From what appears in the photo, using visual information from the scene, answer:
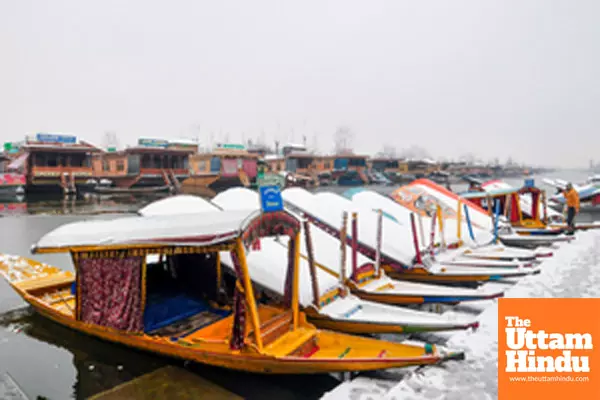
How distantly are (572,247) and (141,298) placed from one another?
573 inches

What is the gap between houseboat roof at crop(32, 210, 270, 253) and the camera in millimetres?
5253

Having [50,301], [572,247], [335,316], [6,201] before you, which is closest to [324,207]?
[335,316]

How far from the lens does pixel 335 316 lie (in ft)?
21.0

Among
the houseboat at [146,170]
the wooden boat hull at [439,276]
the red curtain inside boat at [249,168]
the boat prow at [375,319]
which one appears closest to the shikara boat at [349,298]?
→ the boat prow at [375,319]

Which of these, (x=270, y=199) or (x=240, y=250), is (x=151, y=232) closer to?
(x=240, y=250)

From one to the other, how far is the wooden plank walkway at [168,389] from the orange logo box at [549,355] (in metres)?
3.63

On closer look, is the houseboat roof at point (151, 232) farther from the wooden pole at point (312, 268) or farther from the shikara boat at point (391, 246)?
the shikara boat at point (391, 246)

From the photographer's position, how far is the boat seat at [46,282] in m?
8.68

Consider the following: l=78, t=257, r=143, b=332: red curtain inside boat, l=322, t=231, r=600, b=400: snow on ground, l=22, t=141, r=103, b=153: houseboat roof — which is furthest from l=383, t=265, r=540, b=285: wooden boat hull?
l=22, t=141, r=103, b=153: houseboat roof

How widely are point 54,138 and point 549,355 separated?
43720 mm

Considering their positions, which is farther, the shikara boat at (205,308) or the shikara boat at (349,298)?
the shikara boat at (349,298)

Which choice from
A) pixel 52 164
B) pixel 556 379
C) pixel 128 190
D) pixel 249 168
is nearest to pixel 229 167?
pixel 249 168

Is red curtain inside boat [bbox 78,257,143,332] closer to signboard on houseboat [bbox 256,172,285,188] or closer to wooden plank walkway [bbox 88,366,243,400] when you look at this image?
wooden plank walkway [bbox 88,366,243,400]

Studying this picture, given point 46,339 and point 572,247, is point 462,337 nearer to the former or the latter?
point 46,339
